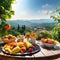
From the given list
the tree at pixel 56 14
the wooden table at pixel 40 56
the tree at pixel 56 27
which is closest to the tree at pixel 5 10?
the tree at pixel 56 27

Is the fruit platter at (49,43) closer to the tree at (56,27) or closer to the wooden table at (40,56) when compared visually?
the wooden table at (40,56)

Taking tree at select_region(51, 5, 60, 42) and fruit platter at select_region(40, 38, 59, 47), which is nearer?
fruit platter at select_region(40, 38, 59, 47)

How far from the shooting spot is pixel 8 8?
5887 millimetres

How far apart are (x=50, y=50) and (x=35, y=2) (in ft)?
29.4

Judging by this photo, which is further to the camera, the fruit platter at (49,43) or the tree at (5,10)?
the tree at (5,10)

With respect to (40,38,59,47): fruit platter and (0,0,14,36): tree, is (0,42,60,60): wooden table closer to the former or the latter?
(40,38,59,47): fruit platter

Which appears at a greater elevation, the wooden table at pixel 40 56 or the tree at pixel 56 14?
the tree at pixel 56 14

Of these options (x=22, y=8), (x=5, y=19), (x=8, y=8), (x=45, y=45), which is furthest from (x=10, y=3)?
(x=22, y=8)

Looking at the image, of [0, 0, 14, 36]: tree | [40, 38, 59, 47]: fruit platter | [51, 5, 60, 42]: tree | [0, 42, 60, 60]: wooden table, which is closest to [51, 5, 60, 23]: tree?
[51, 5, 60, 42]: tree

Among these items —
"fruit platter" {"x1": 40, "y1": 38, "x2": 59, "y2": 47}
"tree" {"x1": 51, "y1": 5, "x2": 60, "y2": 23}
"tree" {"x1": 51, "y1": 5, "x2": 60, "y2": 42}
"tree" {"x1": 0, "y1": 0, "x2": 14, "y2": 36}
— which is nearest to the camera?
"fruit platter" {"x1": 40, "y1": 38, "x2": 59, "y2": 47}

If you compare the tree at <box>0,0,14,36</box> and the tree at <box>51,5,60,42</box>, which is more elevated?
the tree at <box>0,0,14,36</box>

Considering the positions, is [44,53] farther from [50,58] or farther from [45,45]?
[45,45]

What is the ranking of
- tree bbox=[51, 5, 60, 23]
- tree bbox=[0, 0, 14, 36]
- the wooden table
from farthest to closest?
1. tree bbox=[51, 5, 60, 23]
2. tree bbox=[0, 0, 14, 36]
3. the wooden table

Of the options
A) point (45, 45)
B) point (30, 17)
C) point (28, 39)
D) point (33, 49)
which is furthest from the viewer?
point (30, 17)
